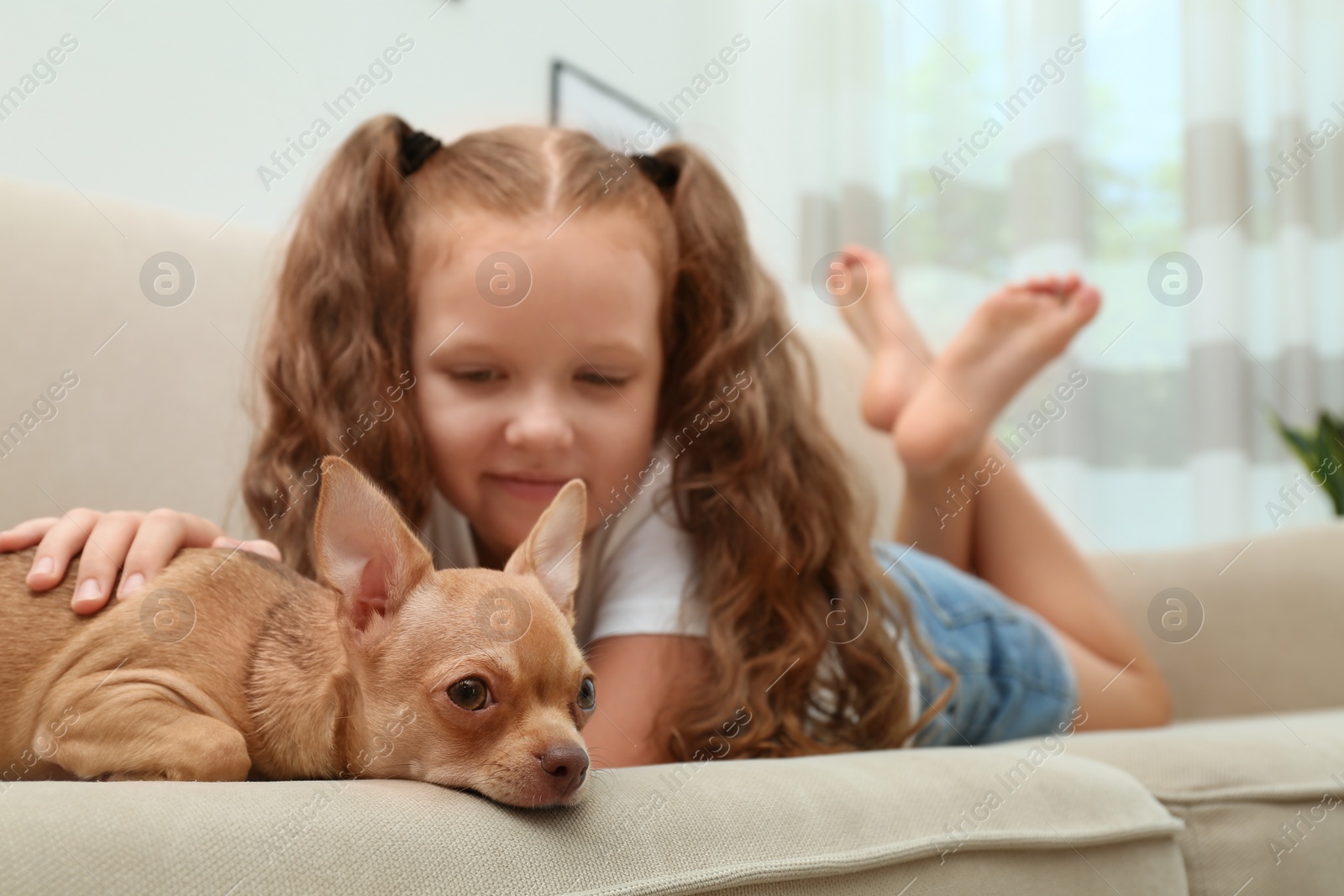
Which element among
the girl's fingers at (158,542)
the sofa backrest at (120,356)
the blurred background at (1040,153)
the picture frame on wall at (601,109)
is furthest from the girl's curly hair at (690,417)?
the picture frame on wall at (601,109)

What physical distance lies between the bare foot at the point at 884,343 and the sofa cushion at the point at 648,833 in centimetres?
109

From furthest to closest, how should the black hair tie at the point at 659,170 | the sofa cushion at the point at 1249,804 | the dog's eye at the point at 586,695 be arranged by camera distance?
the black hair tie at the point at 659,170, the sofa cushion at the point at 1249,804, the dog's eye at the point at 586,695

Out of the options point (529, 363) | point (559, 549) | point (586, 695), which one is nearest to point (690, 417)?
point (529, 363)

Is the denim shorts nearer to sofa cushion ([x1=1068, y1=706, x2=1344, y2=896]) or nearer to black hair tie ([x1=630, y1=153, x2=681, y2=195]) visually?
sofa cushion ([x1=1068, y1=706, x2=1344, y2=896])

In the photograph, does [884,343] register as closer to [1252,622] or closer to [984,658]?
[984,658]

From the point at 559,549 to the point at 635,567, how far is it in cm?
59

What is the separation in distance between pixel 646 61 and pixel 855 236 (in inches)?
41.1

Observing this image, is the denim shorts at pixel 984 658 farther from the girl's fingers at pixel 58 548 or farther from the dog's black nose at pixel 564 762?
the girl's fingers at pixel 58 548

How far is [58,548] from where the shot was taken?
105 cm

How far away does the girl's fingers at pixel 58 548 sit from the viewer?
102 centimetres

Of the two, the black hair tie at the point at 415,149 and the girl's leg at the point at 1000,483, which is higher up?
the black hair tie at the point at 415,149

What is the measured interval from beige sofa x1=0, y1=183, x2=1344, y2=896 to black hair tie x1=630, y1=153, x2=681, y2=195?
0.68 metres

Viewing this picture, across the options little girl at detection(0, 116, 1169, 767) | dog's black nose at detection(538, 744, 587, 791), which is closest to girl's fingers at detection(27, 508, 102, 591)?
little girl at detection(0, 116, 1169, 767)

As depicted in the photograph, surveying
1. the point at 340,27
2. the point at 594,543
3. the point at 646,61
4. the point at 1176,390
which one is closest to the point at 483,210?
the point at 594,543
